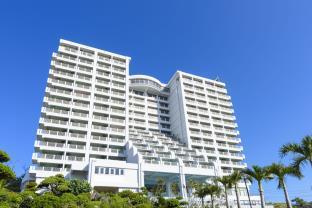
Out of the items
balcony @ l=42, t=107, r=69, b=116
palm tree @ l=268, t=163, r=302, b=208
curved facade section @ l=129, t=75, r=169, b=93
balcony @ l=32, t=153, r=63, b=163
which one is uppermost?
curved facade section @ l=129, t=75, r=169, b=93

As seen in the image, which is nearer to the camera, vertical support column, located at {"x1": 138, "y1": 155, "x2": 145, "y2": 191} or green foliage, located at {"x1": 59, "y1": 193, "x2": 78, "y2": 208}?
green foliage, located at {"x1": 59, "y1": 193, "x2": 78, "y2": 208}

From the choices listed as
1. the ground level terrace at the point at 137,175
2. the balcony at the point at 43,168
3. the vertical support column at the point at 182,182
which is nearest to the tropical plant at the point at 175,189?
the ground level terrace at the point at 137,175

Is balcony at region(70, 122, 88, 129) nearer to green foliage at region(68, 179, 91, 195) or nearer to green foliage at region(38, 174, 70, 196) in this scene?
green foliage at region(38, 174, 70, 196)

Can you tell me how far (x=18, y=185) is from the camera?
61.5 m

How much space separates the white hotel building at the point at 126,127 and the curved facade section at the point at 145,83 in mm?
304

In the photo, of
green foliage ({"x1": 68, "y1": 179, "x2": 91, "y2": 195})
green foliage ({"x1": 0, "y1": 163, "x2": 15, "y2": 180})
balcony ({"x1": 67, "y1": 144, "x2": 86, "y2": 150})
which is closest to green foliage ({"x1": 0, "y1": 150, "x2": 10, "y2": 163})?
green foliage ({"x1": 0, "y1": 163, "x2": 15, "y2": 180})

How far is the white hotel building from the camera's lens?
2041 inches

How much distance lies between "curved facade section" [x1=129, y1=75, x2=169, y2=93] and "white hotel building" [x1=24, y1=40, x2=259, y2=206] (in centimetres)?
30

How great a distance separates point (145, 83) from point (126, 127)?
71.3ft

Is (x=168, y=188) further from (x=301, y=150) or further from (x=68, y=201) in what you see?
(x=301, y=150)

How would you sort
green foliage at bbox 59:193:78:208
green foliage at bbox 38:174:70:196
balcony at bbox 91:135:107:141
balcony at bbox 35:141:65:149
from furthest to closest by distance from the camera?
balcony at bbox 91:135:107:141
balcony at bbox 35:141:65:149
green foliage at bbox 38:174:70:196
green foliage at bbox 59:193:78:208

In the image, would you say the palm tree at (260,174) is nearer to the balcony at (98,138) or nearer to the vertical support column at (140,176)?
the vertical support column at (140,176)

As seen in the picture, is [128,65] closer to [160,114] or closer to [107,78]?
[107,78]

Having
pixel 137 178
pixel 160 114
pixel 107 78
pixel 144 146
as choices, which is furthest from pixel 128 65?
pixel 137 178
